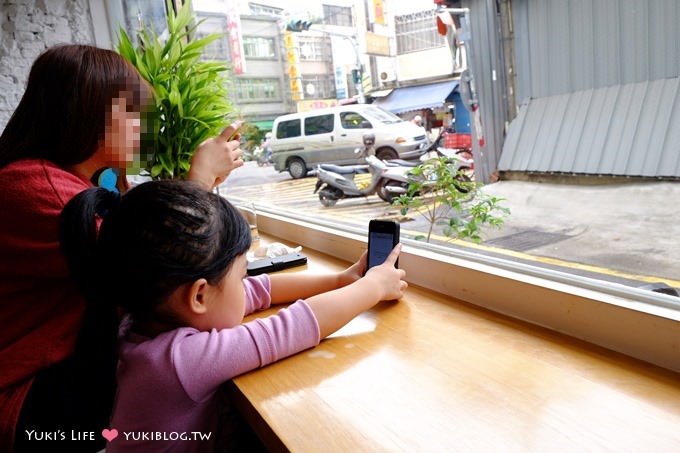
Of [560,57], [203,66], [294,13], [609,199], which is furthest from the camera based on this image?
[294,13]

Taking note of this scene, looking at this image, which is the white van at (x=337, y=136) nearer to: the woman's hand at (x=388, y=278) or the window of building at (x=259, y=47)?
the window of building at (x=259, y=47)

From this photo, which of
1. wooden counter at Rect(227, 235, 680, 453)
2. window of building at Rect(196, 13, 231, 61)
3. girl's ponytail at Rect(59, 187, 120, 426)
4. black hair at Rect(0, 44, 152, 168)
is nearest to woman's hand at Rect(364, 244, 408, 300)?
wooden counter at Rect(227, 235, 680, 453)

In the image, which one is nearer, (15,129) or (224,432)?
(15,129)

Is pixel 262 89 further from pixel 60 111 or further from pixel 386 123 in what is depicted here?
pixel 60 111

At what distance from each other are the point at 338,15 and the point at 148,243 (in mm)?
1368

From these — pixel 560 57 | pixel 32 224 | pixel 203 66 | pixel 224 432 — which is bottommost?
pixel 224 432

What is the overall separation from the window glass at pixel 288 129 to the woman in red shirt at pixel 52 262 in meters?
1.86

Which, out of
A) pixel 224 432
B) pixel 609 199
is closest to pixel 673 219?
pixel 609 199

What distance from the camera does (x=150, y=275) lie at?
0.65 meters

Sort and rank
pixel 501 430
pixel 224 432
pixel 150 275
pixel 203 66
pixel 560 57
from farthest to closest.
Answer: pixel 203 66 < pixel 560 57 < pixel 224 432 < pixel 150 275 < pixel 501 430

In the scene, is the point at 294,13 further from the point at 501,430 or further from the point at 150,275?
the point at 501,430

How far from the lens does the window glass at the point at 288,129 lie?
2.74 m

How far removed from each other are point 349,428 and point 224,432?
0.57m

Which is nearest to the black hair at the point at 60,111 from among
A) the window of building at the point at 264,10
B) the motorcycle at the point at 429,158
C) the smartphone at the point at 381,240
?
the smartphone at the point at 381,240
